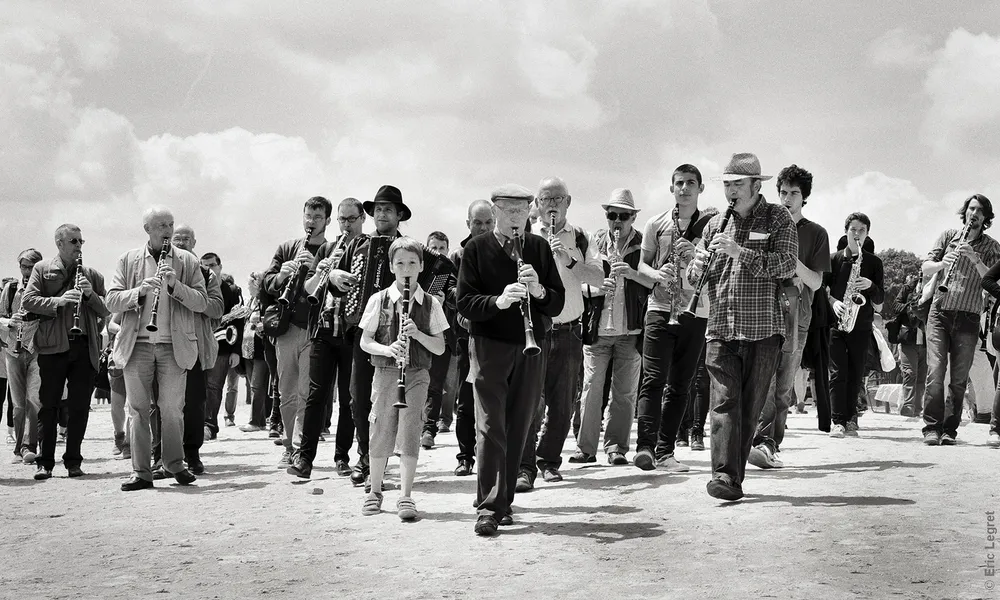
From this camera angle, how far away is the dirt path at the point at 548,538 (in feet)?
16.4

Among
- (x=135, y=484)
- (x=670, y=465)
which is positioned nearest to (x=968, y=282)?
(x=670, y=465)

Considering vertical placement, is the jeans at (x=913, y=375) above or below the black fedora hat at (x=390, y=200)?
below

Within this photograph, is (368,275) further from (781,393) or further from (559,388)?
(781,393)

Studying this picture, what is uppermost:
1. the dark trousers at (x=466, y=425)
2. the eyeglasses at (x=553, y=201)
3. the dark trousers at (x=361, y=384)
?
the eyeglasses at (x=553, y=201)

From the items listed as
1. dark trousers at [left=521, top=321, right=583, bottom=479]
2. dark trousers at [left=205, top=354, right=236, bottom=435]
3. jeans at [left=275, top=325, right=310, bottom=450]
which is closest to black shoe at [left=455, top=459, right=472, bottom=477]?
dark trousers at [left=521, top=321, right=583, bottom=479]

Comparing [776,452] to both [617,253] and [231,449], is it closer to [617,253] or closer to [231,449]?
[617,253]

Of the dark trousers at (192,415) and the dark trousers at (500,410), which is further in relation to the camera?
the dark trousers at (192,415)

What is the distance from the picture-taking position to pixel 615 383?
9.50 meters

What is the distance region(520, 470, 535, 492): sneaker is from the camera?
8031 millimetres

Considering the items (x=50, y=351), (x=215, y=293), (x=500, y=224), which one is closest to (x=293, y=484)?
(x=215, y=293)

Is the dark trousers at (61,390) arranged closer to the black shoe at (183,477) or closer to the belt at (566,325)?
the black shoe at (183,477)

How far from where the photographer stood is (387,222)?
9.03 meters

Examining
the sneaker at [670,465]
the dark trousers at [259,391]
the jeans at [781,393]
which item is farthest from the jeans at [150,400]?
the dark trousers at [259,391]

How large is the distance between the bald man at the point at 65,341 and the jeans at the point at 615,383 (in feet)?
16.4
